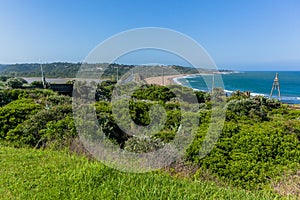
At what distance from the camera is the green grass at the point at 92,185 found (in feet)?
8.62

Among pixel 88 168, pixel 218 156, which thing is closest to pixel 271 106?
pixel 218 156

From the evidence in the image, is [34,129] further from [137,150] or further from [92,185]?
[92,185]

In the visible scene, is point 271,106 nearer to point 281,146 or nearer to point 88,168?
point 281,146

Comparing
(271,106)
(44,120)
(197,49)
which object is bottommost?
(271,106)

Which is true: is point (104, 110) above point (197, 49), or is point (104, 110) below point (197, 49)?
below

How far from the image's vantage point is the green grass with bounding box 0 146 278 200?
263 cm

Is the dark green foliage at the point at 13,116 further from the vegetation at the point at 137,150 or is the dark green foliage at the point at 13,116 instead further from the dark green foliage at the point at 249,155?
the dark green foliage at the point at 249,155

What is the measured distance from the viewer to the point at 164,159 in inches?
155

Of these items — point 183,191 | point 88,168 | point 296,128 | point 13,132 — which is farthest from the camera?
point 296,128

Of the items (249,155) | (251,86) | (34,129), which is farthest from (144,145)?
(251,86)

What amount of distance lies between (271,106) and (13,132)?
38.7ft

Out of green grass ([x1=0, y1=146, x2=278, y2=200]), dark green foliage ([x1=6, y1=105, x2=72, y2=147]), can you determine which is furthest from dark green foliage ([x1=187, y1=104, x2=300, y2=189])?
dark green foliage ([x1=6, y1=105, x2=72, y2=147])

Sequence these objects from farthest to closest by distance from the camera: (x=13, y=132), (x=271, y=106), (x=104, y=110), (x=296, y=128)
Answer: (x=271, y=106) → (x=104, y=110) → (x=296, y=128) → (x=13, y=132)

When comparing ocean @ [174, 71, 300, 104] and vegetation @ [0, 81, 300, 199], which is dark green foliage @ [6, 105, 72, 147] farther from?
ocean @ [174, 71, 300, 104]
